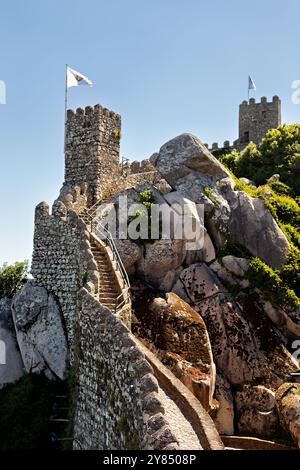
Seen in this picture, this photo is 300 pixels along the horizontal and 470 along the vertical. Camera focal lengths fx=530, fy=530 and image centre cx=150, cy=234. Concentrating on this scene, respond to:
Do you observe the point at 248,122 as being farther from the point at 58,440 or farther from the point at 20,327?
the point at 58,440

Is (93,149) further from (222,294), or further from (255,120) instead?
(255,120)

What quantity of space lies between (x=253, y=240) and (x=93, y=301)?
8802mm

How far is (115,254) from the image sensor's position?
735 inches

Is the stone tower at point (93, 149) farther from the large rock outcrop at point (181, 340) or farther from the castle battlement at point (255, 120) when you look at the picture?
the castle battlement at point (255, 120)

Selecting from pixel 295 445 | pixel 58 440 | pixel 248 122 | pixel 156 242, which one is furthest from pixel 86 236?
pixel 248 122

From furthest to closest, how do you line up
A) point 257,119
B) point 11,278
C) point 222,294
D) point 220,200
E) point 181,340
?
point 257,119 < point 11,278 < point 220,200 < point 222,294 < point 181,340

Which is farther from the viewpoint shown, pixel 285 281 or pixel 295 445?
pixel 285 281

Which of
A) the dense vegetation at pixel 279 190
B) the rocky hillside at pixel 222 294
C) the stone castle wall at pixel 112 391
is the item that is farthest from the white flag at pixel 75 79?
the stone castle wall at pixel 112 391

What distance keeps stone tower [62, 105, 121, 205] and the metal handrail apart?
2.57 meters

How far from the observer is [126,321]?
16.7 m

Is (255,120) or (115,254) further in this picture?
(255,120)

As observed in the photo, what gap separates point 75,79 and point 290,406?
17069 mm

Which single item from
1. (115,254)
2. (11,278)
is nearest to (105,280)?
(115,254)
